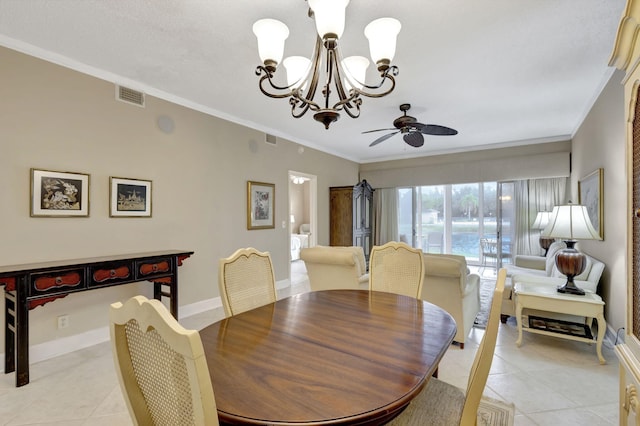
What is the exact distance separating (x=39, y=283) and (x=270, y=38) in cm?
243

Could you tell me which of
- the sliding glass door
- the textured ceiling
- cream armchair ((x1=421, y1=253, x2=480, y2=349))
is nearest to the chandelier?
the textured ceiling

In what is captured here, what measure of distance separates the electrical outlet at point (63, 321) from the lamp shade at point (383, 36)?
333cm

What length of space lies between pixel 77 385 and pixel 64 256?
112 centimetres

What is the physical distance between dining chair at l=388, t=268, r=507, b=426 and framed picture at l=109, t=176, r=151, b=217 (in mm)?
3114

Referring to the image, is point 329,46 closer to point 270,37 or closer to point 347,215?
point 270,37

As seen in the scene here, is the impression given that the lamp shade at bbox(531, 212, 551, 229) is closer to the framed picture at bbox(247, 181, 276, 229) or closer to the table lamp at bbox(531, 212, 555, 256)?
the table lamp at bbox(531, 212, 555, 256)

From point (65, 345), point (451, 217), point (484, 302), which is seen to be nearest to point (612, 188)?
point (484, 302)

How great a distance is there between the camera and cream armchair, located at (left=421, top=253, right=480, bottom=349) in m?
2.71

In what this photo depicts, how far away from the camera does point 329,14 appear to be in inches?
62.2

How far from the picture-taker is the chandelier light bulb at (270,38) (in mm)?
1753

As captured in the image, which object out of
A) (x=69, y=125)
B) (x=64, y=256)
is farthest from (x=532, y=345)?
(x=69, y=125)

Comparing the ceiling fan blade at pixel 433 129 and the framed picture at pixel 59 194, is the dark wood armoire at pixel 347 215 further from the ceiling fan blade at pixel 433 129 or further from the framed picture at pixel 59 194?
the framed picture at pixel 59 194

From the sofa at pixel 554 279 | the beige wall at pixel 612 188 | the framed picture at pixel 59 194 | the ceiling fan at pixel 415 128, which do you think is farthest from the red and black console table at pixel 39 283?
the beige wall at pixel 612 188

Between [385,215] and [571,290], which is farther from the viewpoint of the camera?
[385,215]
